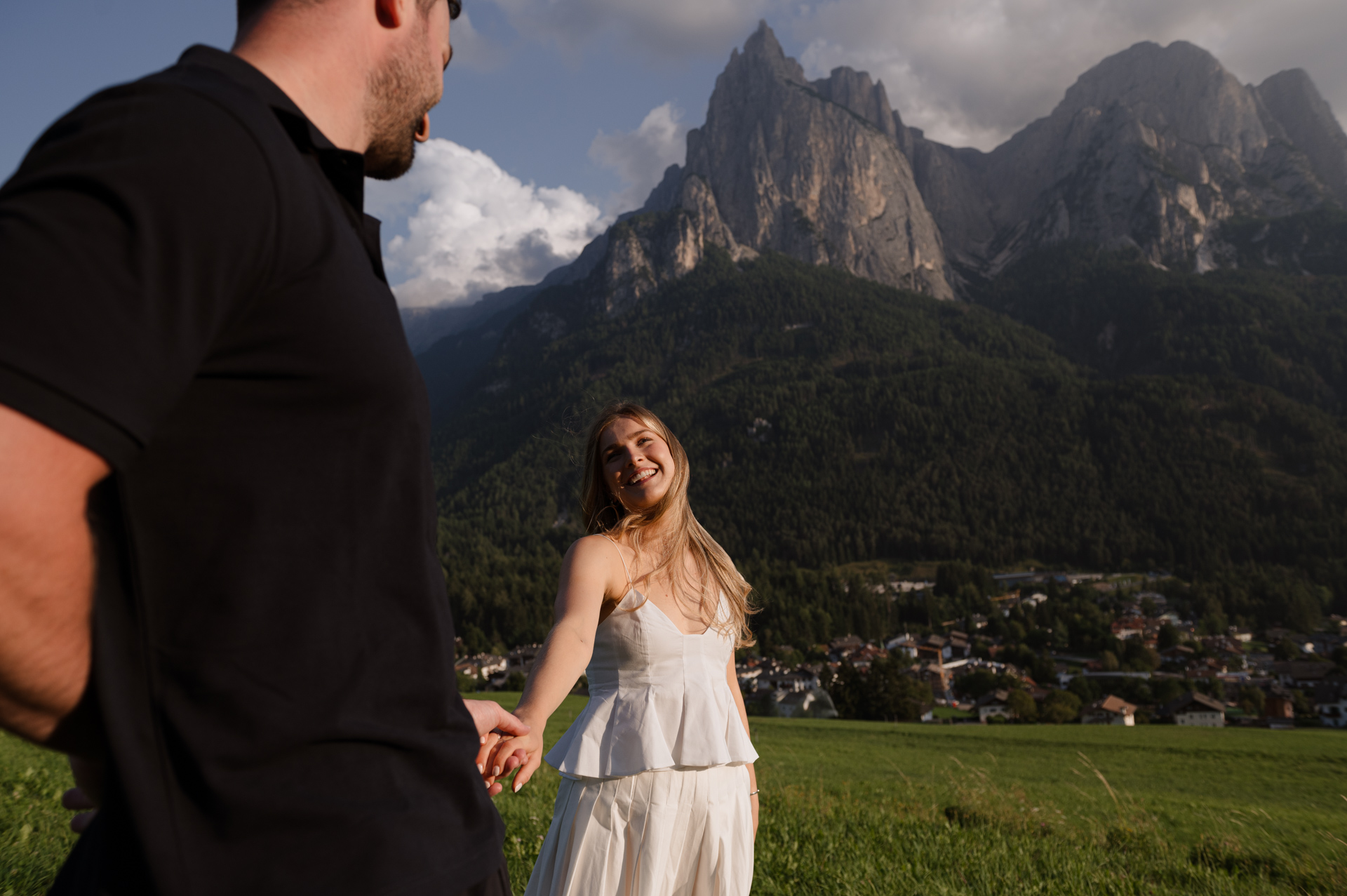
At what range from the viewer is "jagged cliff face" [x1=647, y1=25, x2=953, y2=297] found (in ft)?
546

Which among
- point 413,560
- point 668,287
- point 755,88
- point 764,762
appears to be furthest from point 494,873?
point 755,88

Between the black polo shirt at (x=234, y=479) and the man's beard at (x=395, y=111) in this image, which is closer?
the black polo shirt at (x=234, y=479)

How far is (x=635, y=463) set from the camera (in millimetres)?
3369

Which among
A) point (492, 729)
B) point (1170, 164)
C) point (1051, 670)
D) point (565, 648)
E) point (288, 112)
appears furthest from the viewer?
point (1170, 164)

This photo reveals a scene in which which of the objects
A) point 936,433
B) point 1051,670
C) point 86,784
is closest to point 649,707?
point 86,784

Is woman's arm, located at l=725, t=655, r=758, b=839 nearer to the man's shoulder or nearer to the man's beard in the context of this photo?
the man's beard

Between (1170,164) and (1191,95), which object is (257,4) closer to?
(1170,164)

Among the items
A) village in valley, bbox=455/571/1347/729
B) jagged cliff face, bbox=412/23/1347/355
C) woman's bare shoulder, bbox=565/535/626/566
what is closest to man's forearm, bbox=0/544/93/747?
woman's bare shoulder, bbox=565/535/626/566

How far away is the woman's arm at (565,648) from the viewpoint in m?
1.83

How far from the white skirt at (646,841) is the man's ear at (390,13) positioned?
8.26 feet

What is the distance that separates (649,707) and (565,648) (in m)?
0.53

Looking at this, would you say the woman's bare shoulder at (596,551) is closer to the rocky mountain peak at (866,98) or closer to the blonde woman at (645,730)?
the blonde woman at (645,730)

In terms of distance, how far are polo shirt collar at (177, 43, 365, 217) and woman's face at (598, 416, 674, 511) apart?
238cm

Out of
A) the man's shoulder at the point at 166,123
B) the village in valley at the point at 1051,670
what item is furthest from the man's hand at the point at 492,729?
the village in valley at the point at 1051,670
